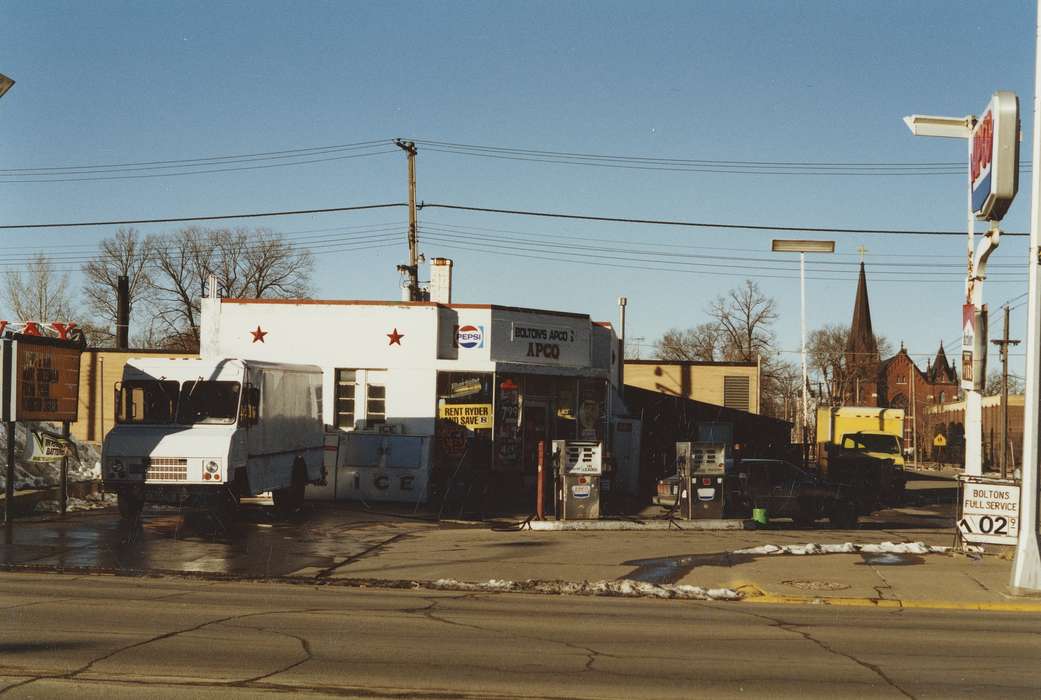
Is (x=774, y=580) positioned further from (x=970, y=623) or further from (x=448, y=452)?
(x=448, y=452)

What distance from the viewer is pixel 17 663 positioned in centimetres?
800

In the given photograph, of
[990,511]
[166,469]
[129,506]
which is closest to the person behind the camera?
[990,511]

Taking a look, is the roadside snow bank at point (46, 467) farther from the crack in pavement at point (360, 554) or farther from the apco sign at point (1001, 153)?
the apco sign at point (1001, 153)

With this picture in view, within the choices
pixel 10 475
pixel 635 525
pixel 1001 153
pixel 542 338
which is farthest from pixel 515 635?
pixel 542 338

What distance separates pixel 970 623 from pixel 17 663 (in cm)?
914

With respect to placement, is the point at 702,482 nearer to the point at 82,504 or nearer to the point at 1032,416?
the point at 1032,416

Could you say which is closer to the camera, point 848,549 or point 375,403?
point 848,549

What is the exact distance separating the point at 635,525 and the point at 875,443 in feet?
66.2

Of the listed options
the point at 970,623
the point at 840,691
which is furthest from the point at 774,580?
the point at 840,691

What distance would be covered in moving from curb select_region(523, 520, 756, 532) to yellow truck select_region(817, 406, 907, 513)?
534cm

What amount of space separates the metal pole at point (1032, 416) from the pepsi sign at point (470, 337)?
1587cm

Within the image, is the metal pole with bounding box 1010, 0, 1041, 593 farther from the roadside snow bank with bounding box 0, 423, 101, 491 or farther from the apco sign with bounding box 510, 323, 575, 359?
the roadside snow bank with bounding box 0, 423, 101, 491

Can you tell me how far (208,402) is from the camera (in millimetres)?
18953

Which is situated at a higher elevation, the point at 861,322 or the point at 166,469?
the point at 861,322
